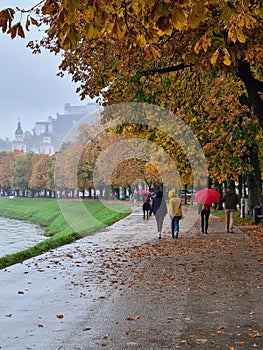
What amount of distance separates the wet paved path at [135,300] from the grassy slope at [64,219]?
2234mm

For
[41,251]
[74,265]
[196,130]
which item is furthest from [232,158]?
[74,265]

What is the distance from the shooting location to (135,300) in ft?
31.8

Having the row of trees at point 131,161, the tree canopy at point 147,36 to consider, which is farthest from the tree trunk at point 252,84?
the row of trees at point 131,161

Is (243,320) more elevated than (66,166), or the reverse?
(66,166)

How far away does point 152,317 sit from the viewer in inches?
328

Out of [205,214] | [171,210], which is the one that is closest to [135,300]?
[171,210]

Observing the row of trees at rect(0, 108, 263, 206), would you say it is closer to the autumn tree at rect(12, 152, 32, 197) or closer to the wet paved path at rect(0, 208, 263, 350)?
the autumn tree at rect(12, 152, 32, 197)

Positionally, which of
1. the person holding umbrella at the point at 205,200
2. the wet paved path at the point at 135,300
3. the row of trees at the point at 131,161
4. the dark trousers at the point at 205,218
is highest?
the row of trees at the point at 131,161

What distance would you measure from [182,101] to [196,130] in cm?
743

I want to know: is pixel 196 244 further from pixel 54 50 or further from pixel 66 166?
pixel 66 166

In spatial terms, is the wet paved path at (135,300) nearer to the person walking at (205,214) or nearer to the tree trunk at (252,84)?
the tree trunk at (252,84)

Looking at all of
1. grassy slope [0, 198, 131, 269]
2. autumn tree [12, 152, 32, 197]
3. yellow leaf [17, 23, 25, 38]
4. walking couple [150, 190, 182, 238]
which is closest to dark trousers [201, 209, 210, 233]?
walking couple [150, 190, 182, 238]

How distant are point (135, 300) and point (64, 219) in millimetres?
41245

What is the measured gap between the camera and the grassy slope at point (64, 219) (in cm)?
1950
